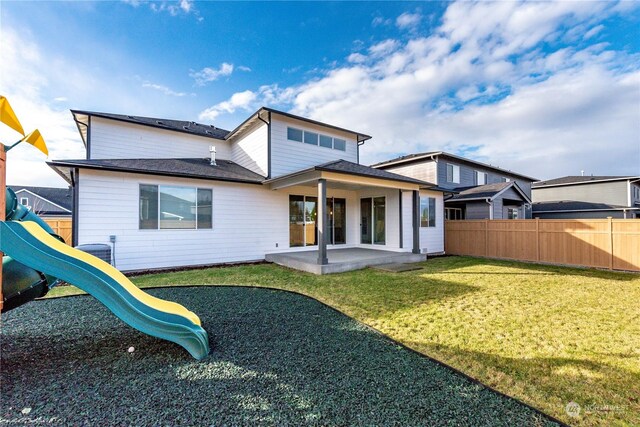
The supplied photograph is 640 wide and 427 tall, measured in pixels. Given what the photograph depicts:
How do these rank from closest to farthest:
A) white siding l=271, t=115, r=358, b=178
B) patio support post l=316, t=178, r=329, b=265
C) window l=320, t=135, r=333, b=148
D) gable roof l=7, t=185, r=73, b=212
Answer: patio support post l=316, t=178, r=329, b=265 → white siding l=271, t=115, r=358, b=178 → window l=320, t=135, r=333, b=148 → gable roof l=7, t=185, r=73, b=212

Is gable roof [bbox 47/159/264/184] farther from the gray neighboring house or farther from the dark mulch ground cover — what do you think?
the gray neighboring house

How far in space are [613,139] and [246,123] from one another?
18.6 m

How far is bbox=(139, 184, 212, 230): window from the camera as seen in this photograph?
25.2 feet

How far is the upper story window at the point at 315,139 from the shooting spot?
1028cm

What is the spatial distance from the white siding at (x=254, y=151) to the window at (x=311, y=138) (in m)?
1.69

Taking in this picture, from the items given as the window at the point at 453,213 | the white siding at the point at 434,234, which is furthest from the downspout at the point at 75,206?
the window at the point at 453,213

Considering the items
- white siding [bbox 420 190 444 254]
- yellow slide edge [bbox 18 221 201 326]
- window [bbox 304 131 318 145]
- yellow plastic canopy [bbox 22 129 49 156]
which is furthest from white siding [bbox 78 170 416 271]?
yellow slide edge [bbox 18 221 201 326]

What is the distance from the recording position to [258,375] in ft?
8.30

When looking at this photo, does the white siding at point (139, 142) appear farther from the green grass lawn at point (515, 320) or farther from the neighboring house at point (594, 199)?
the neighboring house at point (594, 199)

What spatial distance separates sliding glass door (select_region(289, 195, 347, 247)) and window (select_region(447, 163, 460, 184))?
34.1 feet

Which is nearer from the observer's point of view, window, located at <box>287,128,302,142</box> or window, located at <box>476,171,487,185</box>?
window, located at <box>287,128,302,142</box>

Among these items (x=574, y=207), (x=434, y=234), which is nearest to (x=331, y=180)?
(x=434, y=234)

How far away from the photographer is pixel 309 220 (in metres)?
10.7

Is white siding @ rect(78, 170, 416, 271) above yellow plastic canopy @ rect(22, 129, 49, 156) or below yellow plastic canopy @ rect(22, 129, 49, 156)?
below
